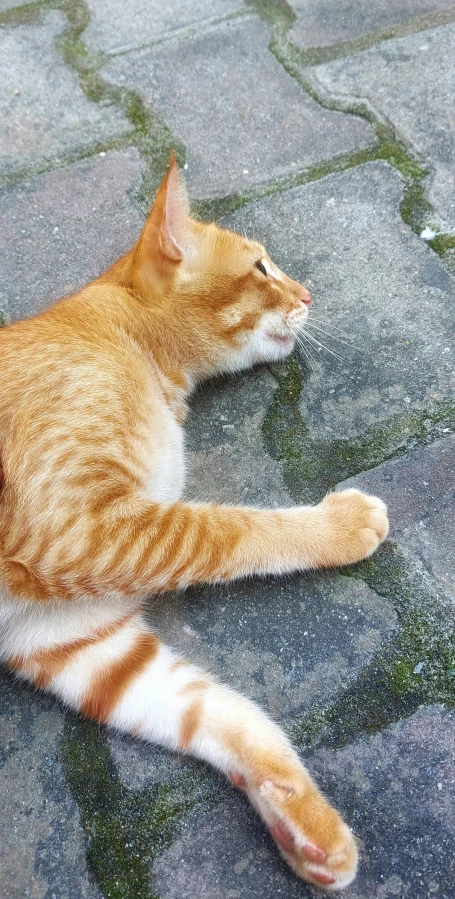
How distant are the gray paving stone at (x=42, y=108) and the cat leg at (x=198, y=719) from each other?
2.10 meters

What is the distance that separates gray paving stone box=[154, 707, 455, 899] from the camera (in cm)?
154

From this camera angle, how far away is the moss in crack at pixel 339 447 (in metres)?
2.15

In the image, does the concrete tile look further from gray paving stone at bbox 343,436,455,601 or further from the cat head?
gray paving stone at bbox 343,436,455,601

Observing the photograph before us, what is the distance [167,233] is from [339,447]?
836 millimetres

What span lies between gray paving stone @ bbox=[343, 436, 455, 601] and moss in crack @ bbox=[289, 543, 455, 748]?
0.09 metres

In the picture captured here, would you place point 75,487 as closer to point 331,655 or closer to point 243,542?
point 243,542

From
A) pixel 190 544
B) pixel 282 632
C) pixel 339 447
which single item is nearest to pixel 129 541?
pixel 190 544

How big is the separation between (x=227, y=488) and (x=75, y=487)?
519mm

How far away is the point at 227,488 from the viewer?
2174 mm

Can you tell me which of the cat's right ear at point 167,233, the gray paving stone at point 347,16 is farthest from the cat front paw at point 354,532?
the gray paving stone at point 347,16

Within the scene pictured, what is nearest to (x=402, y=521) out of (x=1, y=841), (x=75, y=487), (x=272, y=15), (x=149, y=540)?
(x=149, y=540)

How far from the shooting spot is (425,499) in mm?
2055

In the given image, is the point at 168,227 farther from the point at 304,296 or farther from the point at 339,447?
the point at 339,447

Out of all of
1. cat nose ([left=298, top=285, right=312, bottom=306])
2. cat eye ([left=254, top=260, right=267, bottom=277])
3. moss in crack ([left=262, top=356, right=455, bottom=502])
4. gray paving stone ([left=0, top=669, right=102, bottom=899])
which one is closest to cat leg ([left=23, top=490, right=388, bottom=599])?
moss in crack ([left=262, top=356, right=455, bottom=502])
